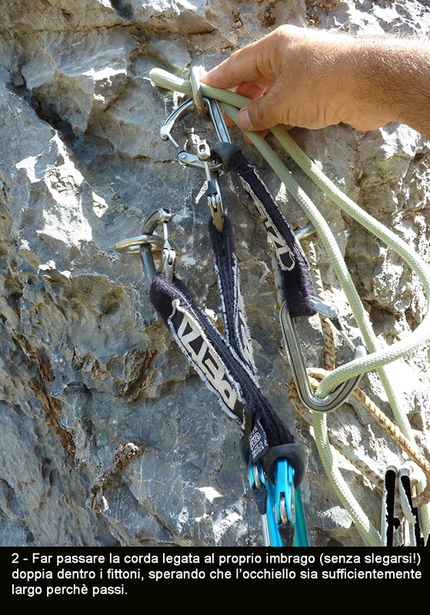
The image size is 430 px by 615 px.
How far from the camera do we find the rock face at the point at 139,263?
1.30 metres

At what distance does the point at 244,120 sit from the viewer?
1.33 meters

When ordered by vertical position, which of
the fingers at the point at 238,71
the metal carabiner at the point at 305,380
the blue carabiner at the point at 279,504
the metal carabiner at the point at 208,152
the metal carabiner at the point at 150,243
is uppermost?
the fingers at the point at 238,71

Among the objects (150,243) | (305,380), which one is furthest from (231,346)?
(150,243)

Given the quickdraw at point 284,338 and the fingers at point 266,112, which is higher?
the fingers at point 266,112

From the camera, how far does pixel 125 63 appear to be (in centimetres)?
147

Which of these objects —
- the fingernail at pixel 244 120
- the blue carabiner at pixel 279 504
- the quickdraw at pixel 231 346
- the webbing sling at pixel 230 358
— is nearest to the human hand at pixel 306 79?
the fingernail at pixel 244 120

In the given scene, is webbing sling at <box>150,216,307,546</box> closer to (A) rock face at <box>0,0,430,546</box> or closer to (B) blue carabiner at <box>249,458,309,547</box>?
(B) blue carabiner at <box>249,458,309,547</box>

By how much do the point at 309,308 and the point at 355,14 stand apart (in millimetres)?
862

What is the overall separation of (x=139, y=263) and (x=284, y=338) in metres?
0.38

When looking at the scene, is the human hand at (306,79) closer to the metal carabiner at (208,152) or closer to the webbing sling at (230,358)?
the metal carabiner at (208,152)

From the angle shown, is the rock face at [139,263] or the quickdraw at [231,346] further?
the rock face at [139,263]

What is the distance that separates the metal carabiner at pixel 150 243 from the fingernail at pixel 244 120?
0.27 m

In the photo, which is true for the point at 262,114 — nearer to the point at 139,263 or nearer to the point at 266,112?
the point at 266,112

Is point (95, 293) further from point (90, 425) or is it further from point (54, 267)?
point (90, 425)
